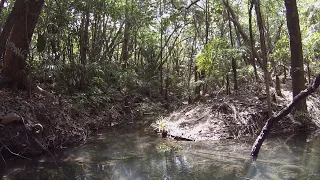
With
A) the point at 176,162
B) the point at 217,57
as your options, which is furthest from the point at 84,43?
the point at 176,162

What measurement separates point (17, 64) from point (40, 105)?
1.38 meters

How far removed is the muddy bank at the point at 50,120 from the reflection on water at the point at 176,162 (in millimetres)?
423

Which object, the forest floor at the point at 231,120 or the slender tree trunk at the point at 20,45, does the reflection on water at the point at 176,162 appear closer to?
the forest floor at the point at 231,120

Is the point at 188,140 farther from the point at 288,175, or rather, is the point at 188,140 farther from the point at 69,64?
the point at 69,64

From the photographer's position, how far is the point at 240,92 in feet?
43.1

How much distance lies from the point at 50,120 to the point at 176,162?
389 cm

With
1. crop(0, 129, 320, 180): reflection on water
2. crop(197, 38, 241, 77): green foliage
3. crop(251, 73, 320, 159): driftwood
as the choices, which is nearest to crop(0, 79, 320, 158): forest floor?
crop(0, 129, 320, 180): reflection on water

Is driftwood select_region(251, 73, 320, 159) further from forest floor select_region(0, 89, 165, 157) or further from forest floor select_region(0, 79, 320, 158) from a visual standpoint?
forest floor select_region(0, 89, 165, 157)

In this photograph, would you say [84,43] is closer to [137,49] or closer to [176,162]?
[176,162]

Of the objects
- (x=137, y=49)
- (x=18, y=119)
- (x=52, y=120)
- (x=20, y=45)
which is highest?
(x=137, y=49)

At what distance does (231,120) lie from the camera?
1067 centimetres

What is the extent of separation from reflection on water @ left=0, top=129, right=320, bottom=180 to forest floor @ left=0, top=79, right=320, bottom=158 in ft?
1.63

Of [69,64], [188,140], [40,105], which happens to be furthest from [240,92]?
[40,105]

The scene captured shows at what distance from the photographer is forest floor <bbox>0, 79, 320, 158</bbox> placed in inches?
312
